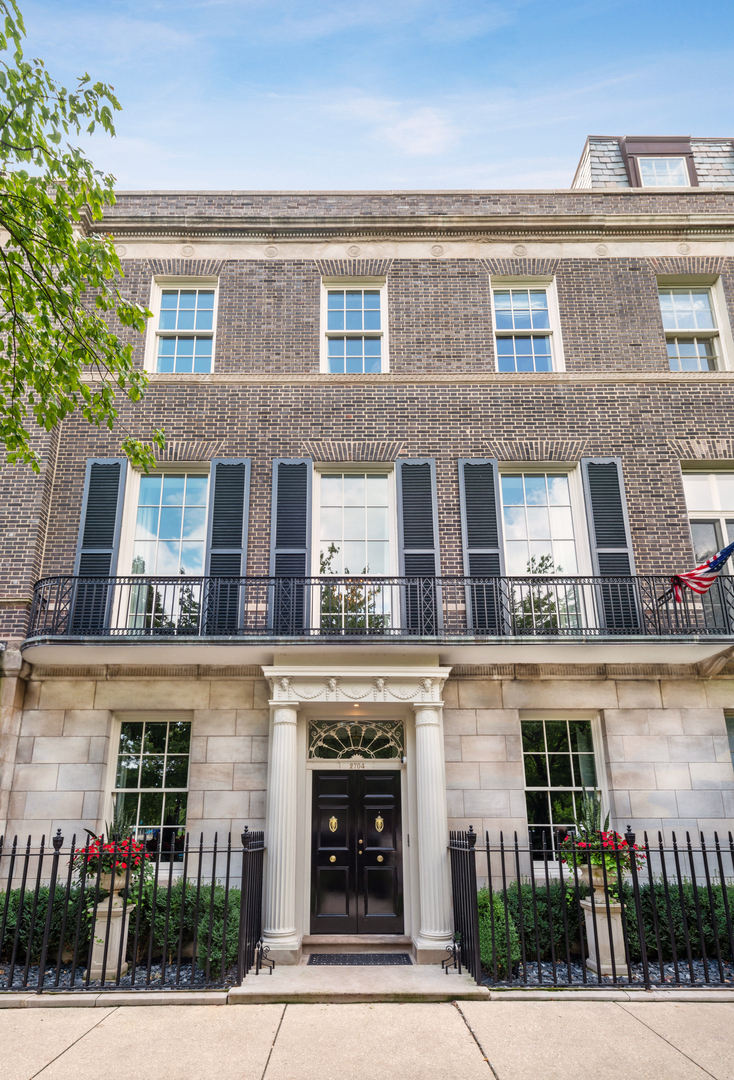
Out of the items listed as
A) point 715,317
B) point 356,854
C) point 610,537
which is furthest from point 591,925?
point 715,317

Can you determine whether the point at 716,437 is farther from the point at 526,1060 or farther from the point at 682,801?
the point at 526,1060

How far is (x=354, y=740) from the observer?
33.5ft

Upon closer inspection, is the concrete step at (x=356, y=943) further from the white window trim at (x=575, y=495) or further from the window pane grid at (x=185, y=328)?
the window pane grid at (x=185, y=328)

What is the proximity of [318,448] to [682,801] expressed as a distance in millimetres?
7388

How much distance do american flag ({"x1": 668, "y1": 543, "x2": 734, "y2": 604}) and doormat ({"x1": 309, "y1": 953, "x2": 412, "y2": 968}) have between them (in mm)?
5948

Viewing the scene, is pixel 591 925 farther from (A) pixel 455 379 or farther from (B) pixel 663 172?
(B) pixel 663 172

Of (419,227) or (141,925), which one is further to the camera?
(419,227)

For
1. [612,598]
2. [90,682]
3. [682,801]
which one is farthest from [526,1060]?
[90,682]

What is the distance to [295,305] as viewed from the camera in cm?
1223

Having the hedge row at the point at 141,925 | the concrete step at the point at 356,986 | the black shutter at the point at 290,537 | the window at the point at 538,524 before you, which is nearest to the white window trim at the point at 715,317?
the window at the point at 538,524

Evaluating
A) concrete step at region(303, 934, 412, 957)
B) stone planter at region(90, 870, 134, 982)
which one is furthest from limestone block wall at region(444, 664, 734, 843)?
stone planter at region(90, 870, 134, 982)

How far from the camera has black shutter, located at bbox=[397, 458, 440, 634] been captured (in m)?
10.2

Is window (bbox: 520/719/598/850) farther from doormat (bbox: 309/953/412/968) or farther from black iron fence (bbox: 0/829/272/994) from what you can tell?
black iron fence (bbox: 0/829/272/994)

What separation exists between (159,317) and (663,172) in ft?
34.0
